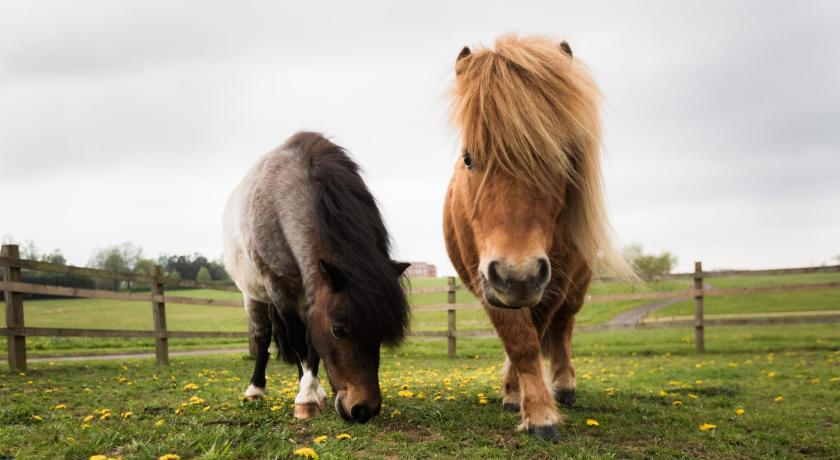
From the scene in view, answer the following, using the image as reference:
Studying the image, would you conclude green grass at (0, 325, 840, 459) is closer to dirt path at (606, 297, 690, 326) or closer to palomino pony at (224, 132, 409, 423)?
palomino pony at (224, 132, 409, 423)

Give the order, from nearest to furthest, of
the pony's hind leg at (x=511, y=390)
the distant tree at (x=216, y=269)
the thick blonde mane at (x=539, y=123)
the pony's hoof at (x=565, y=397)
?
the thick blonde mane at (x=539, y=123) → the pony's hind leg at (x=511, y=390) → the pony's hoof at (x=565, y=397) → the distant tree at (x=216, y=269)

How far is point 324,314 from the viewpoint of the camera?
378 centimetres

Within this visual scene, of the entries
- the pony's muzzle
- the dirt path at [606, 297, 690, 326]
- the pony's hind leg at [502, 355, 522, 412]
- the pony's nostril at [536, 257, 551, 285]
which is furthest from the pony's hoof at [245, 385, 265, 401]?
the dirt path at [606, 297, 690, 326]

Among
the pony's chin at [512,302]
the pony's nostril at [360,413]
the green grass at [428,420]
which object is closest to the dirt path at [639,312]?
the green grass at [428,420]

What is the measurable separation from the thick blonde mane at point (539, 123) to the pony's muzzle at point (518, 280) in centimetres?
52

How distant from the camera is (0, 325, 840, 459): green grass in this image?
118 inches

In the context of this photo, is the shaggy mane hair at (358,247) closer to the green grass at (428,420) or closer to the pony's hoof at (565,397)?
the green grass at (428,420)

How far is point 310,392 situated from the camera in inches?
165

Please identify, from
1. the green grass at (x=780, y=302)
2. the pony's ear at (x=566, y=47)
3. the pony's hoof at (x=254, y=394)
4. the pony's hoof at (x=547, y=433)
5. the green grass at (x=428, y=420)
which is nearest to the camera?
the green grass at (x=428, y=420)

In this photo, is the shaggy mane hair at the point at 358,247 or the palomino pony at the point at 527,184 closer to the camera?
the palomino pony at the point at 527,184

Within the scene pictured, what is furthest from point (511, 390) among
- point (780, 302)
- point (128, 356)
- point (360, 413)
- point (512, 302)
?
point (780, 302)

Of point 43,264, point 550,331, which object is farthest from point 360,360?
point 43,264

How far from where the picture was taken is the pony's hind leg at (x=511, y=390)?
4316mm

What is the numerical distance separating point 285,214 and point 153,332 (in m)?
7.84
